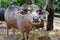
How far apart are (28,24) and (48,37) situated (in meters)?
1.75

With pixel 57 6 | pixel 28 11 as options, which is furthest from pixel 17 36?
pixel 57 6

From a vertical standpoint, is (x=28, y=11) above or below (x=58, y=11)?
above

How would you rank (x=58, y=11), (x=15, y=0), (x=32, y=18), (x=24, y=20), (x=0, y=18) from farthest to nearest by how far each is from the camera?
(x=58, y=11), (x=15, y=0), (x=0, y=18), (x=24, y=20), (x=32, y=18)

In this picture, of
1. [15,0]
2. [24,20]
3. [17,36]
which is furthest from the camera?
[15,0]

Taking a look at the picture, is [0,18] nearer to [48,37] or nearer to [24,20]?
[48,37]

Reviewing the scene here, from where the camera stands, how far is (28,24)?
14.7ft

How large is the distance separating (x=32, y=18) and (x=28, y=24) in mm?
616

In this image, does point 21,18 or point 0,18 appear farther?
point 0,18

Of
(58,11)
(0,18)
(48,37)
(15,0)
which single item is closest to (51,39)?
(48,37)

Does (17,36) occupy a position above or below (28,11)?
below

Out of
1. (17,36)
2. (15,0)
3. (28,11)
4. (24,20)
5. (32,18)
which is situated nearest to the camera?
(32,18)

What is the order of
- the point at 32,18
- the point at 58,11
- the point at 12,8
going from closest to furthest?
1. the point at 32,18
2. the point at 12,8
3. the point at 58,11

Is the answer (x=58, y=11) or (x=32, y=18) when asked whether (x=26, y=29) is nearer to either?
(x=32, y=18)

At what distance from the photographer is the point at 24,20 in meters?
4.60
